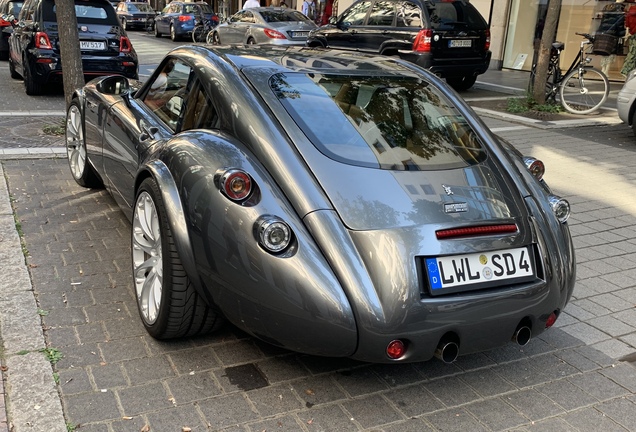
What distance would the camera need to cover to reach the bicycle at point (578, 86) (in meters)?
10.9

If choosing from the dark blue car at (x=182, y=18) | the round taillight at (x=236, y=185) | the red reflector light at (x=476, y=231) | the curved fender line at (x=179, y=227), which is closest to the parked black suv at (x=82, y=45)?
the curved fender line at (x=179, y=227)

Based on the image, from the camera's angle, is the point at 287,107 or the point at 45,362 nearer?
the point at 45,362

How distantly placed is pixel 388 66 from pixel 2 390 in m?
2.71

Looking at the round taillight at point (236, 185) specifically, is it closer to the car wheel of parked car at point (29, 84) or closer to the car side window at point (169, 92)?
the car side window at point (169, 92)

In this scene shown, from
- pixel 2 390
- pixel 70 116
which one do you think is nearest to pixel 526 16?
pixel 70 116

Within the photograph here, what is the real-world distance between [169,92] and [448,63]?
9.29 metres

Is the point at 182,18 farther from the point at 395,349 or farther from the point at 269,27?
the point at 395,349

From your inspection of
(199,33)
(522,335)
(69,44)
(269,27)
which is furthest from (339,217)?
(199,33)

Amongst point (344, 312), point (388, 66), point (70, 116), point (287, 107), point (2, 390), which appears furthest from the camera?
point (70, 116)

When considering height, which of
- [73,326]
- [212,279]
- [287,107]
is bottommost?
[73,326]

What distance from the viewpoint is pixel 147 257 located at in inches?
144

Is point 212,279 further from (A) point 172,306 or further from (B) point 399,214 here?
(B) point 399,214

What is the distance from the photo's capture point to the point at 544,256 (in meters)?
3.16

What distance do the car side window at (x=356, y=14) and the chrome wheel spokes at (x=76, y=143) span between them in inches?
348
